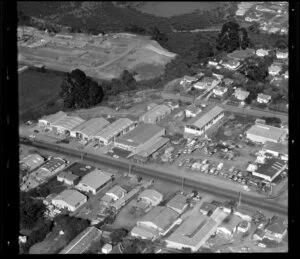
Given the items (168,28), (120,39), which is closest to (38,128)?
(120,39)

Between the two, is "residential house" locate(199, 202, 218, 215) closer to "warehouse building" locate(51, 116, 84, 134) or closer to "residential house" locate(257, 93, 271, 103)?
"warehouse building" locate(51, 116, 84, 134)

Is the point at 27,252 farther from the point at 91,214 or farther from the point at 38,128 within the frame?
the point at 38,128

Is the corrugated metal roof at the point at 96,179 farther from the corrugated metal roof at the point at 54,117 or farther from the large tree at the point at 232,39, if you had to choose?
the large tree at the point at 232,39

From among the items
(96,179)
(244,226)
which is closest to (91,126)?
(96,179)

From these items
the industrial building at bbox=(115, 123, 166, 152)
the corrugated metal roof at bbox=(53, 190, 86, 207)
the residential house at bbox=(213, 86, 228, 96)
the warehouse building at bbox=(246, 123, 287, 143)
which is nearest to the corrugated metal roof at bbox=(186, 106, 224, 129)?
the industrial building at bbox=(115, 123, 166, 152)

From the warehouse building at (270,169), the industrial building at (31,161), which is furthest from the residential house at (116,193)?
the warehouse building at (270,169)
